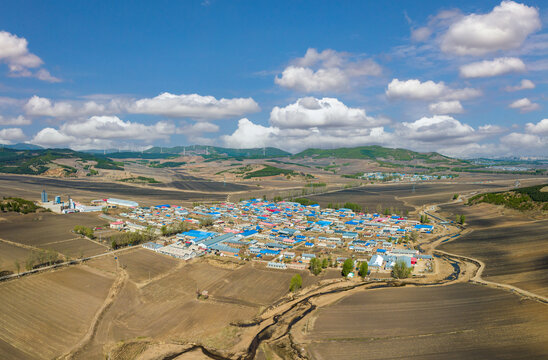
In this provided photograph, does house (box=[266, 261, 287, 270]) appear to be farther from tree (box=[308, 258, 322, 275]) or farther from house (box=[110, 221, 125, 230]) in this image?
house (box=[110, 221, 125, 230])

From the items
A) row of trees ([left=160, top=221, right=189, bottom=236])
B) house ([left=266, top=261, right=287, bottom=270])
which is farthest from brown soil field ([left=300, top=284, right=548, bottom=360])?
row of trees ([left=160, top=221, right=189, bottom=236])

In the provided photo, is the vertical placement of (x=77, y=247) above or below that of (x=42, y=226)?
below

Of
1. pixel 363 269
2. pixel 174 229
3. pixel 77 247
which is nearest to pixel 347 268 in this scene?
pixel 363 269

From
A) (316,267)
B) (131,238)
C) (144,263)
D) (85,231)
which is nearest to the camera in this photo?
(316,267)

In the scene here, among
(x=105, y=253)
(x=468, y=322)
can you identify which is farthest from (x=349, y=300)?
(x=105, y=253)

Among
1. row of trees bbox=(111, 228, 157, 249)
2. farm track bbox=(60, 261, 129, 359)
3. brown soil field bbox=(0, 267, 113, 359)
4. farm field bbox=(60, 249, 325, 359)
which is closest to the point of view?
farm track bbox=(60, 261, 129, 359)

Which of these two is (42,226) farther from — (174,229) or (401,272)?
(401,272)

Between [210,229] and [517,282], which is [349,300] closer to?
[517,282]
